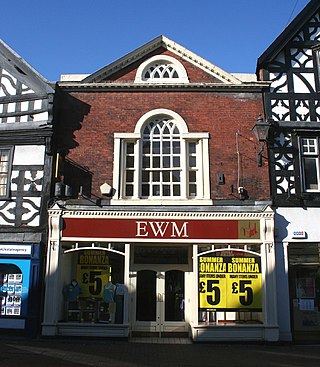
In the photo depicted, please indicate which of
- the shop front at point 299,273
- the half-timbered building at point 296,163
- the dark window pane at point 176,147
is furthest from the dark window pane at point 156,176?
the shop front at point 299,273

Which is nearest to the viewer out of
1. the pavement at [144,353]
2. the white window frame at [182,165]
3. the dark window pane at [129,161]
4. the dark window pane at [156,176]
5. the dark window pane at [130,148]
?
the pavement at [144,353]

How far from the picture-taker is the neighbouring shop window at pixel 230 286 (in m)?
12.1

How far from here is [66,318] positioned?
1229 cm

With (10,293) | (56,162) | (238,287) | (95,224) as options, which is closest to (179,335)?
(238,287)

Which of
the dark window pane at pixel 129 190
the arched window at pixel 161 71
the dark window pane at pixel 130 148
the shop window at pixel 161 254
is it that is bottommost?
the shop window at pixel 161 254

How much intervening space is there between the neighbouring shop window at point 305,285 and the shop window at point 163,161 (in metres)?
3.39

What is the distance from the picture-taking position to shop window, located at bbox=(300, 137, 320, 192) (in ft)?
42.5

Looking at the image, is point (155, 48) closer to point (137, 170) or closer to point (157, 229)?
point (137, 170)

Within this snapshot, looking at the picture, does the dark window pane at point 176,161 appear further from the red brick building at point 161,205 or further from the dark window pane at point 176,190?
the dark window pane at point 176,190

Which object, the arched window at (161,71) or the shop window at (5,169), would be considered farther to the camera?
the arched window at (161,71)

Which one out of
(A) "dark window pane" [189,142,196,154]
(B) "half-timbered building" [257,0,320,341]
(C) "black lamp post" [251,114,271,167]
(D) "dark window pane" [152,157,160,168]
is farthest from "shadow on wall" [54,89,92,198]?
(B) "half-timbered building" [257,0,320,341]

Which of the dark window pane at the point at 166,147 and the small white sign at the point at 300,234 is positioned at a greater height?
the dark window pane at the point at 166,147

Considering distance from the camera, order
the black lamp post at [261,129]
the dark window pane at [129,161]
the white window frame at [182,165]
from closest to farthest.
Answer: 1. the black lamp post at [261,129]
2. the white window frame at [182,165]
3. the dark window pane at [129,161]

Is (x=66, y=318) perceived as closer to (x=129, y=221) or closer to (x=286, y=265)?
(x=129, y=221)
